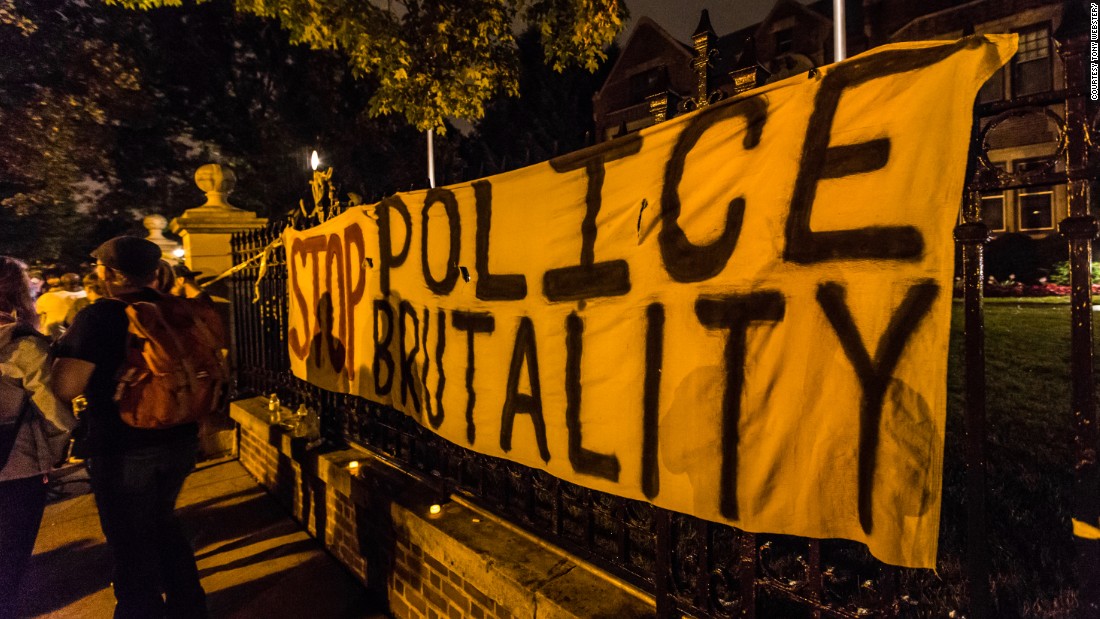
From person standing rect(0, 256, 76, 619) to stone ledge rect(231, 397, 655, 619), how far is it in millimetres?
1588

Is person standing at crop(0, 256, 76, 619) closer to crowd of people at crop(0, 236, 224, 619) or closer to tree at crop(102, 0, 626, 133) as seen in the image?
crowd of people at crop(0, 236, 224, 619)

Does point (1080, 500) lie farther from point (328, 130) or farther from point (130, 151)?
point (130, 151)

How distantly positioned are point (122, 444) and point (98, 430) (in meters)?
0.13

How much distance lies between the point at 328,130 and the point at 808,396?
60.1 feet

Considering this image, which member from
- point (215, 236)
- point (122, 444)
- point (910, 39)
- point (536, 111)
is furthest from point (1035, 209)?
point (536, 111)

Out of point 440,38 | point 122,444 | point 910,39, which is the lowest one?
point 122,444

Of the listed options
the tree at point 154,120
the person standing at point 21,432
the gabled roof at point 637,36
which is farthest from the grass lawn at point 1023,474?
the gabled roof at point 637,36

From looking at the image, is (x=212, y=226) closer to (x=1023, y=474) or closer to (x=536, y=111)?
(x=1023, y=474)

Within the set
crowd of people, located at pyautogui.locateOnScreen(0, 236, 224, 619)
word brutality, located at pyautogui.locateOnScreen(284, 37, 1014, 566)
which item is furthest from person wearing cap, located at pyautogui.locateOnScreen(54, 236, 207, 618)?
word brutality, located at pyautogui.locateOnScreen(284, 37, 1014, 566)

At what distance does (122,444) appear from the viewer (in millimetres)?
2670

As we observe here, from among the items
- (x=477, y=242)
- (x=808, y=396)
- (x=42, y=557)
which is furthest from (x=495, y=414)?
(x=42, y=557)

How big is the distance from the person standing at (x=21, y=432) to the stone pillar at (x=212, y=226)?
4.05 metres

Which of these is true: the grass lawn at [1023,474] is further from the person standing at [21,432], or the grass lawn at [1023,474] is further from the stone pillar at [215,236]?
the stone pillar at [215,236]

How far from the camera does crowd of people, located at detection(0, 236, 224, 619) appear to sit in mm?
2611
